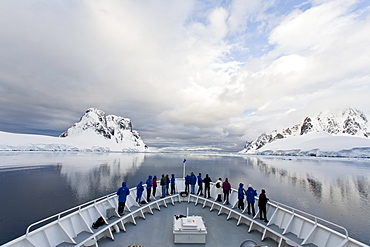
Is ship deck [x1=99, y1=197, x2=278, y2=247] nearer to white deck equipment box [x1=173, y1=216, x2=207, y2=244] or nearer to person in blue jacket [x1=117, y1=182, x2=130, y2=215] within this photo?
white deck equipment box [x1=173, y1=216, x2=207, y2=244]

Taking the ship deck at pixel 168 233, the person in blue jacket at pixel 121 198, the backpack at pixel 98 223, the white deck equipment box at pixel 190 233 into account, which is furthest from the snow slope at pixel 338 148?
the backpack at pixel 98 223

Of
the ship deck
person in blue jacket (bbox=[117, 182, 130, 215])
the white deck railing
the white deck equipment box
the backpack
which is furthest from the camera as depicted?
person in blue jacket (bbox=[117, 182, 130, 215])

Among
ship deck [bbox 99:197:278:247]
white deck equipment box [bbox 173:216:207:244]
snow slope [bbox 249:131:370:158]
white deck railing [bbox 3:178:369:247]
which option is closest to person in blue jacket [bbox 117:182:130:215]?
white deck railing [bbox 3:178:369:247]

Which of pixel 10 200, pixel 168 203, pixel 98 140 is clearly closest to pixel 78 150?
pixel 98 140

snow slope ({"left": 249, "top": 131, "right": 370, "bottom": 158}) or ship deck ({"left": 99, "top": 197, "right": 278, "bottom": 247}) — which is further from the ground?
snow slope ({"left": 249, "top": 131, "right": 370, "bottom": 158})

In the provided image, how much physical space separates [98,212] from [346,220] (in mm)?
16942

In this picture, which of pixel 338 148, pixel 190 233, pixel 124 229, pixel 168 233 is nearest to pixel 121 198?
pixel 124 229

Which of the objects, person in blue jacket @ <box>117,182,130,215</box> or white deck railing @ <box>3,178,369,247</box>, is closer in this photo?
white deck railing @ <box>3,178,369,247</box>

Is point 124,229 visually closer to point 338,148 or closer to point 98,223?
point 98,223

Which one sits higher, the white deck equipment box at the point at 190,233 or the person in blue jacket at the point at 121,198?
the person in blue jacket at the point at 121,198

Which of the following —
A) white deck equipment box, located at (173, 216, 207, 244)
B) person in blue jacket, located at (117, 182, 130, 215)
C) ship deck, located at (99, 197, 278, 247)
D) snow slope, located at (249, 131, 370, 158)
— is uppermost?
snow slope, located at (249, 131, 370, 158)

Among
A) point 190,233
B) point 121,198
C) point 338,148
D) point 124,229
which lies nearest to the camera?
point 190,233

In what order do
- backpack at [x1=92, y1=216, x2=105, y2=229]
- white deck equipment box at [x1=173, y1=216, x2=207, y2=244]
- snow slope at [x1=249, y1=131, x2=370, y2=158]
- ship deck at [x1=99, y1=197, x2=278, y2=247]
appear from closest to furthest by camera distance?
white deck equipment box at [x1=173, y1=216, x2=207, y2=244], ship deck at [x1=99, y1=197, x2=278, y2=247], backpack at [x1=92, y1=216, x2=105, y2=229], snow slope at [x1=249, y1=131, x2=370, y2=158]

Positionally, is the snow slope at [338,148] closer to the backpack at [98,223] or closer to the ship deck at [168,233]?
the ship deck at [168,233]
